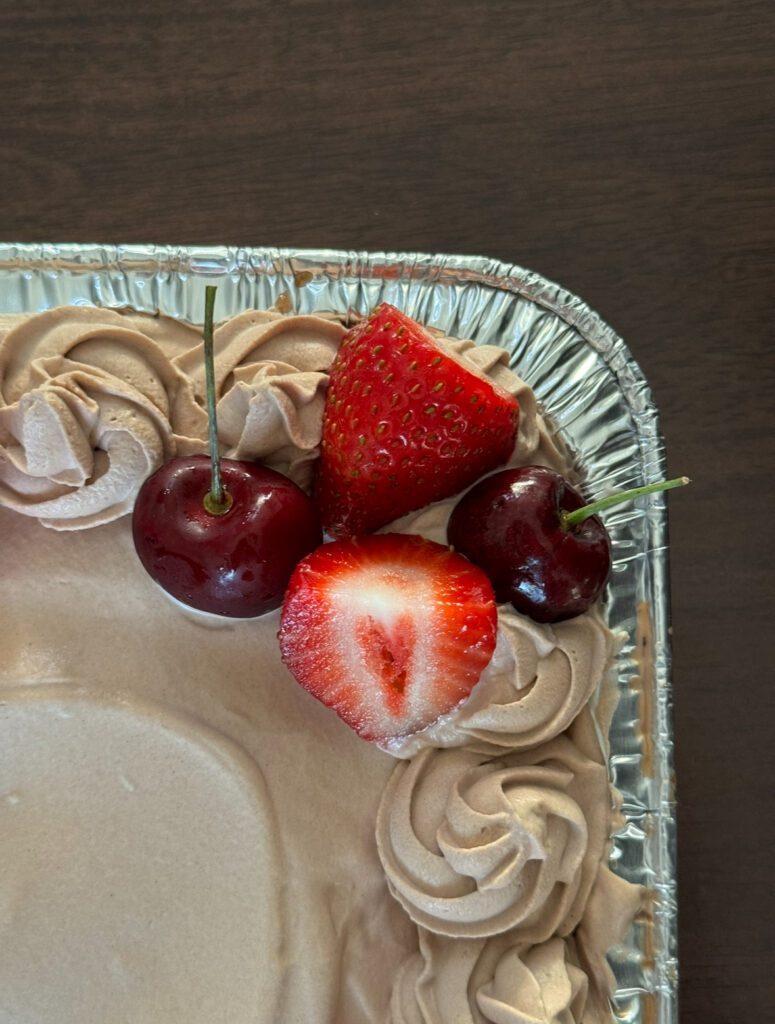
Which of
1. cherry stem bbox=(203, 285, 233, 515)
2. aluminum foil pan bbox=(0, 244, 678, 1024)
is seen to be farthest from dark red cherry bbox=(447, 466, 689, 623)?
cherry stem bbox=(203, 285, 233, 515)

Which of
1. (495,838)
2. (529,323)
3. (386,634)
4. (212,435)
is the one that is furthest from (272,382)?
(495,838)

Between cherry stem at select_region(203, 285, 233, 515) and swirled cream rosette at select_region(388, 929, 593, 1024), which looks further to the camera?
swirled cream rosette at select_region(388, 929, 593, 1024)

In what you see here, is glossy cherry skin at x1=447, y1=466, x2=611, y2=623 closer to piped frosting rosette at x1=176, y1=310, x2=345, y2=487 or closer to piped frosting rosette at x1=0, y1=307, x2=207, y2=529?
piped frosting rosette at x1=176, y1=310, x2=345, y2=487

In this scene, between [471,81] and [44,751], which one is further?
[471,81]

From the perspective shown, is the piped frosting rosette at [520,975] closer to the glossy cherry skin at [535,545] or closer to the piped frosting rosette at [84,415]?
the glossy cherry skin at [535,545]

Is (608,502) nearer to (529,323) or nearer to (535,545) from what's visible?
(535,545)

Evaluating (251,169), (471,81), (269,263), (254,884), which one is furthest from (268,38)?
(254,884)

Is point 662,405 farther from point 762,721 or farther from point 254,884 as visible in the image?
point 254,884
